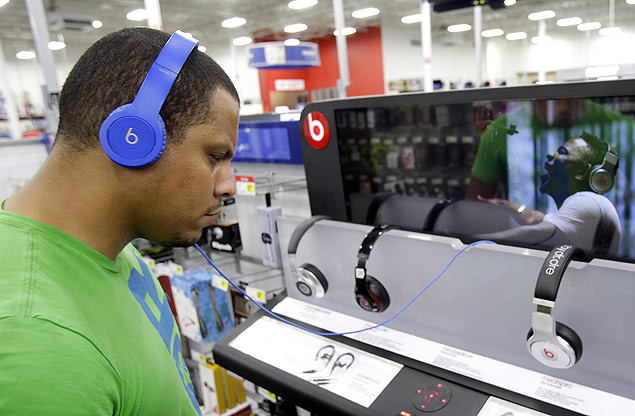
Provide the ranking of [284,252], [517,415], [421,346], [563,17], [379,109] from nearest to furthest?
1. [517,415]
2. [421,346]
3. [379,109]
4. [284,252]
5. [563,17]

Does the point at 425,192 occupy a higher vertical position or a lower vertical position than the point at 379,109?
lower

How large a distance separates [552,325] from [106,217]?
0.68 metres

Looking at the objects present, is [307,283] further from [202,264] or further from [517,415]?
[202,264]

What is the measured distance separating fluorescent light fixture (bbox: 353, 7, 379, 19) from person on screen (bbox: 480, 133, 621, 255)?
10067 millimetres

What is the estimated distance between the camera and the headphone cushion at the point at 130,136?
0.55 meters

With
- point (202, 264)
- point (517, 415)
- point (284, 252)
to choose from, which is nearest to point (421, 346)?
point (517, 415)

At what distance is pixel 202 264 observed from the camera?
186 cm

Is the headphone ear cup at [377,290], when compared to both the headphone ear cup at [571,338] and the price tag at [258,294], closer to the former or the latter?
the headphone ear cup at [571,338]

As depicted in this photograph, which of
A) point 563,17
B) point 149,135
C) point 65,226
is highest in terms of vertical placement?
point 563,17

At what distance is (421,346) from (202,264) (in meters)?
1.14

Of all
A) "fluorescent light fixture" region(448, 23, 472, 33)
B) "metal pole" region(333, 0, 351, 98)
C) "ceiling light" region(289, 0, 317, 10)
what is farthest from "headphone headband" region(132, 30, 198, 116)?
"fluorescent light fixture" region(448, 23, 472, 33)

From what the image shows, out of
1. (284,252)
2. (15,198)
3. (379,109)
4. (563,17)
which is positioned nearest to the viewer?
(15,198)

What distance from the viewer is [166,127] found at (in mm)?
587

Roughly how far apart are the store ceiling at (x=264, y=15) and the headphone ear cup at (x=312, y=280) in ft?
20.0
